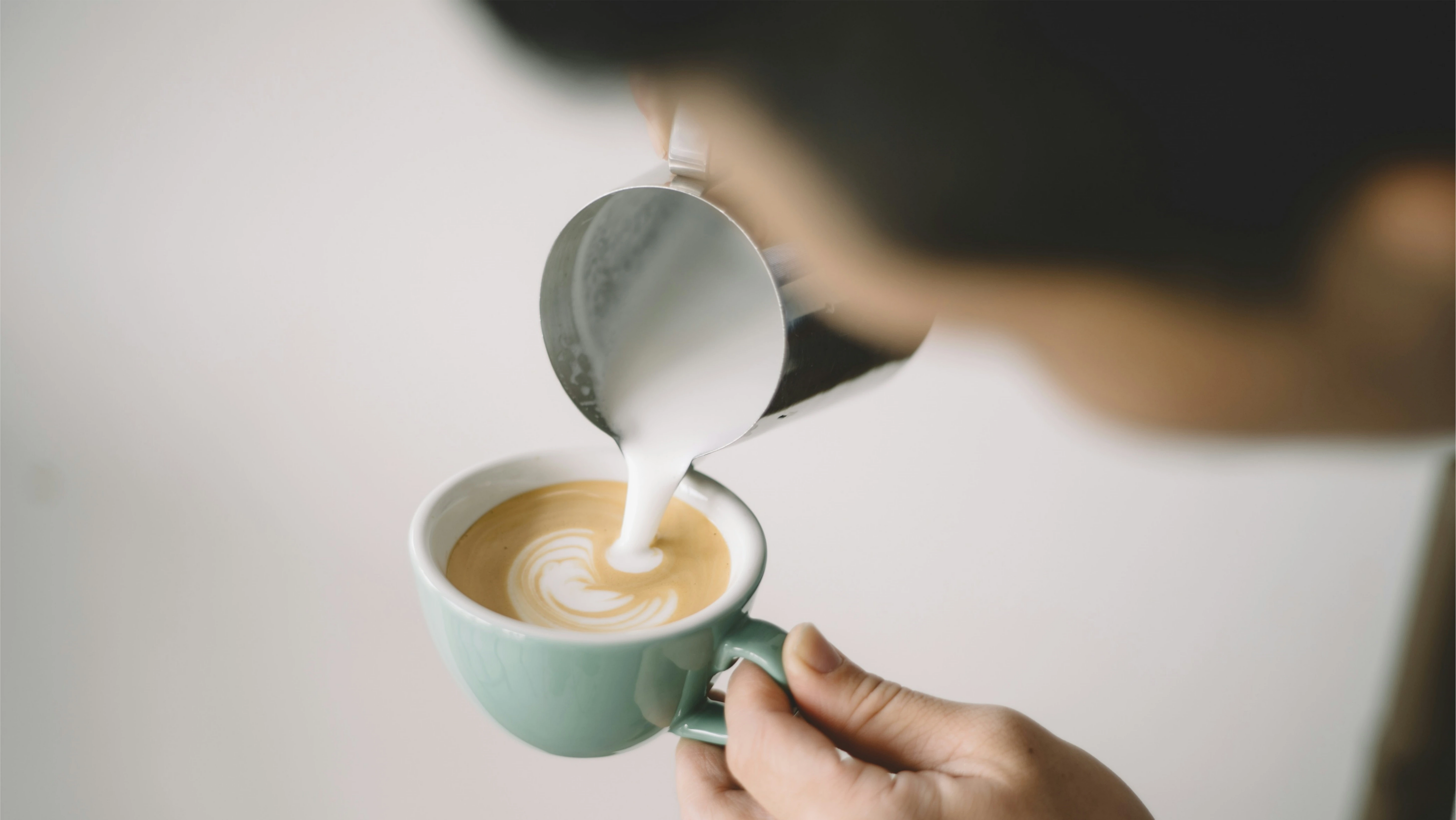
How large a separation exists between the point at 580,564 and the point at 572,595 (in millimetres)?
33

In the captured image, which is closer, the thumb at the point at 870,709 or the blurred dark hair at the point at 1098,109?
the blurred dark hair at the point at 1098,109

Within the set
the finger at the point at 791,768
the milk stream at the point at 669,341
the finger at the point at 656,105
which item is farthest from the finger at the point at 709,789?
the finger at the point at 656,105

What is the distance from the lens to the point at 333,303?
1083 mm

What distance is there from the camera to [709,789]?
1.91ft

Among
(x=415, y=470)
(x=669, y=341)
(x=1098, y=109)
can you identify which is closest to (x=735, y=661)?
(x=669, y=341)

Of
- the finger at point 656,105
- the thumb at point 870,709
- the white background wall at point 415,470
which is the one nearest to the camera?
the thumb at point 870,709

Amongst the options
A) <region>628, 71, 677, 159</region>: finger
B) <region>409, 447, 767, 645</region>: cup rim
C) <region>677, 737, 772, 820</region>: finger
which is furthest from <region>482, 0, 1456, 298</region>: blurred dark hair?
<region>677, 737, 772, 820</region>: finger

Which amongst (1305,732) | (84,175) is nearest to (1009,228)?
(1305,732)

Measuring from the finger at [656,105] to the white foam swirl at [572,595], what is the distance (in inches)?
12.2

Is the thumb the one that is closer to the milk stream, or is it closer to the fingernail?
the fingernail

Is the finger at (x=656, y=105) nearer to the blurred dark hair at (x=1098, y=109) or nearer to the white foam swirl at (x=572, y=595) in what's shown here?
the blurred dark hair at (x=1098, y=109)

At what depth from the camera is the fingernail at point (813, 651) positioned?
52 cm

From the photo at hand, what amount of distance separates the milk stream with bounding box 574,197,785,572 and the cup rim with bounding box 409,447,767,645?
0.12 ft

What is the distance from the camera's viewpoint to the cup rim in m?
0.51
